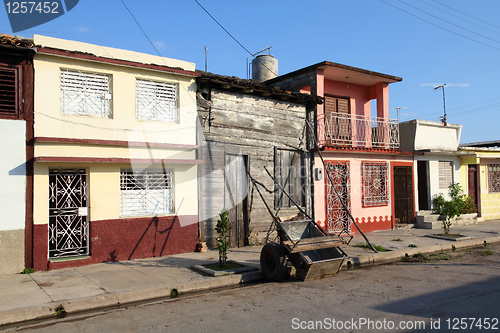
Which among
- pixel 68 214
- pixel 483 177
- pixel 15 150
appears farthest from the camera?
pixel 483 177

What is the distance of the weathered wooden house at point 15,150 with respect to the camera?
26.5ft

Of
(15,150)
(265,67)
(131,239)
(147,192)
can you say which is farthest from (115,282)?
(265,67)

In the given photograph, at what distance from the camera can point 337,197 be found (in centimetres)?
1416

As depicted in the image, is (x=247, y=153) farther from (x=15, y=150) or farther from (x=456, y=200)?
(x=456, y=200)

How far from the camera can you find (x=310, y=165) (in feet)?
44.0

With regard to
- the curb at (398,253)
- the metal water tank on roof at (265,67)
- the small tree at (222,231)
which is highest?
the metal water tank on roof at (265,67)

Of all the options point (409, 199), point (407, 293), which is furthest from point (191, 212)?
point (409, 199)

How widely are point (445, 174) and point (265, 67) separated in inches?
375

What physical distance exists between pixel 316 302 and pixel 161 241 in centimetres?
508

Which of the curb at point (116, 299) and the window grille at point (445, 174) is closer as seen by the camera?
the curb at point (116, 299)

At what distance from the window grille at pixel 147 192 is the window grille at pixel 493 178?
16398mm

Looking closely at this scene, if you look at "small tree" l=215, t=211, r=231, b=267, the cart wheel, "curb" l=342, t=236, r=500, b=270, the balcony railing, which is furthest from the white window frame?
the balcony railing

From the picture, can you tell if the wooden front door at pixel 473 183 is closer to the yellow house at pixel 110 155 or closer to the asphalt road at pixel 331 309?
the asphalt road at pixel 331 309

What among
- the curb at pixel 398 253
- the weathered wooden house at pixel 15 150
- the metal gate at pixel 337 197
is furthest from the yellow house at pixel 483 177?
the weathered wooden house at pixel 15 150
